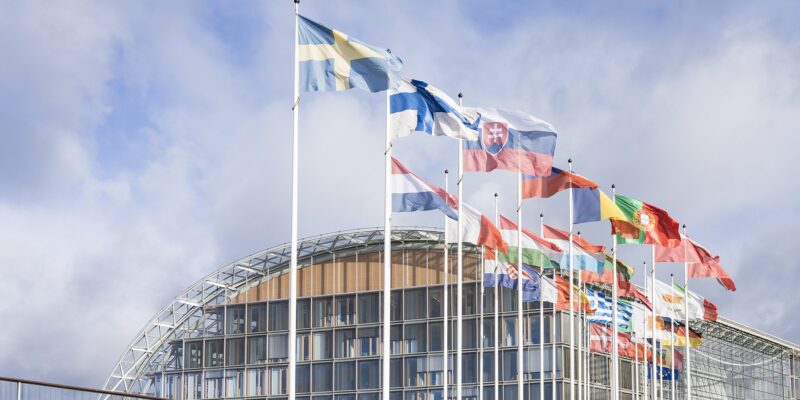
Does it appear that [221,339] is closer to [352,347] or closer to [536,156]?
[352,347]

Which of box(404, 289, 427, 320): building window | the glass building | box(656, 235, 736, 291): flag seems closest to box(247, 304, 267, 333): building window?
the glass building

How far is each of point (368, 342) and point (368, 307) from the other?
9.07 ft

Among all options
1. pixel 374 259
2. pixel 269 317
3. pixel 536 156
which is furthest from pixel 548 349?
pixel 536 156

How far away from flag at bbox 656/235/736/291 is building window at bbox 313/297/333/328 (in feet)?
125

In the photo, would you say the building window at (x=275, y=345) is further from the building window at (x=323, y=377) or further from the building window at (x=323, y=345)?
the building window at (x=323, y=377)

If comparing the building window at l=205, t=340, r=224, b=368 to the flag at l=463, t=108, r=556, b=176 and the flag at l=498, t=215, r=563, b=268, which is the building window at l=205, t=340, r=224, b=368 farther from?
the flag at l=463, t=108, r=556, b=176

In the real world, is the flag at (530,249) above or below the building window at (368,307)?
below

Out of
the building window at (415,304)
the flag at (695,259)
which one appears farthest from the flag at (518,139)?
the building window at (415,304)

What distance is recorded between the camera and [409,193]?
1692 inches

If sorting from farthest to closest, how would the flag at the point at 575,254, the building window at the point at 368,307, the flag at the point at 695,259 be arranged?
the building window at the point at 368,307 → the flag at the point at 695,259 → the flag at the point at 575,254

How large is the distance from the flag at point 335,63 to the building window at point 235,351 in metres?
70.7

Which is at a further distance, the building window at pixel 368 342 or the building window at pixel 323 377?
the building window at pixel 323 377

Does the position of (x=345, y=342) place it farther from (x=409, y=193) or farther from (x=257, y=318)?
(x=409, y=193)

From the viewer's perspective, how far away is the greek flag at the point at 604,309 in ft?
222
